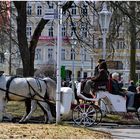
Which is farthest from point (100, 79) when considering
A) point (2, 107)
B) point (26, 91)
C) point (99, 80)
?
point (2, 107)

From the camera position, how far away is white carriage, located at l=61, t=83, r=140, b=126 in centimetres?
1385

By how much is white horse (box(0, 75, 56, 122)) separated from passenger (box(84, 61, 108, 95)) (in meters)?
1.16

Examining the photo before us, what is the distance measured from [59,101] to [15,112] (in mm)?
4738

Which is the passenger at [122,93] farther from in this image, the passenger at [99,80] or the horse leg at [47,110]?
the horse leg at [47,110]

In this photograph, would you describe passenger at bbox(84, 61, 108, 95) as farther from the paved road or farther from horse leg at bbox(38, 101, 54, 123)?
horse leg at bbox(38, 101, 54, 123)

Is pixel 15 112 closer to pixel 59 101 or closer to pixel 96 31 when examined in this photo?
pixel 59 101

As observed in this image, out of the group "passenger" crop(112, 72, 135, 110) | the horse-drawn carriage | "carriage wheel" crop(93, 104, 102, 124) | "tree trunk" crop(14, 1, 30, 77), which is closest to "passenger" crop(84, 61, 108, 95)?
the horse-drawn carriage

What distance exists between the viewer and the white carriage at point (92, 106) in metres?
13.9

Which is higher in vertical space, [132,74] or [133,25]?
[133,25]

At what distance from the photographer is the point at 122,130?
13.7m

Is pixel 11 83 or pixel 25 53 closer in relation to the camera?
pixel 11 83

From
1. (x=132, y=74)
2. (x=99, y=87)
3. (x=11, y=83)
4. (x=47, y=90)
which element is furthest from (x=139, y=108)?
(x=132, y=74)

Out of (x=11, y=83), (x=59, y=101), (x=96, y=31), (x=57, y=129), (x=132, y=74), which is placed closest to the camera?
(x=57, y=129)

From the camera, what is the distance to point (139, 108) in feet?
51.8
